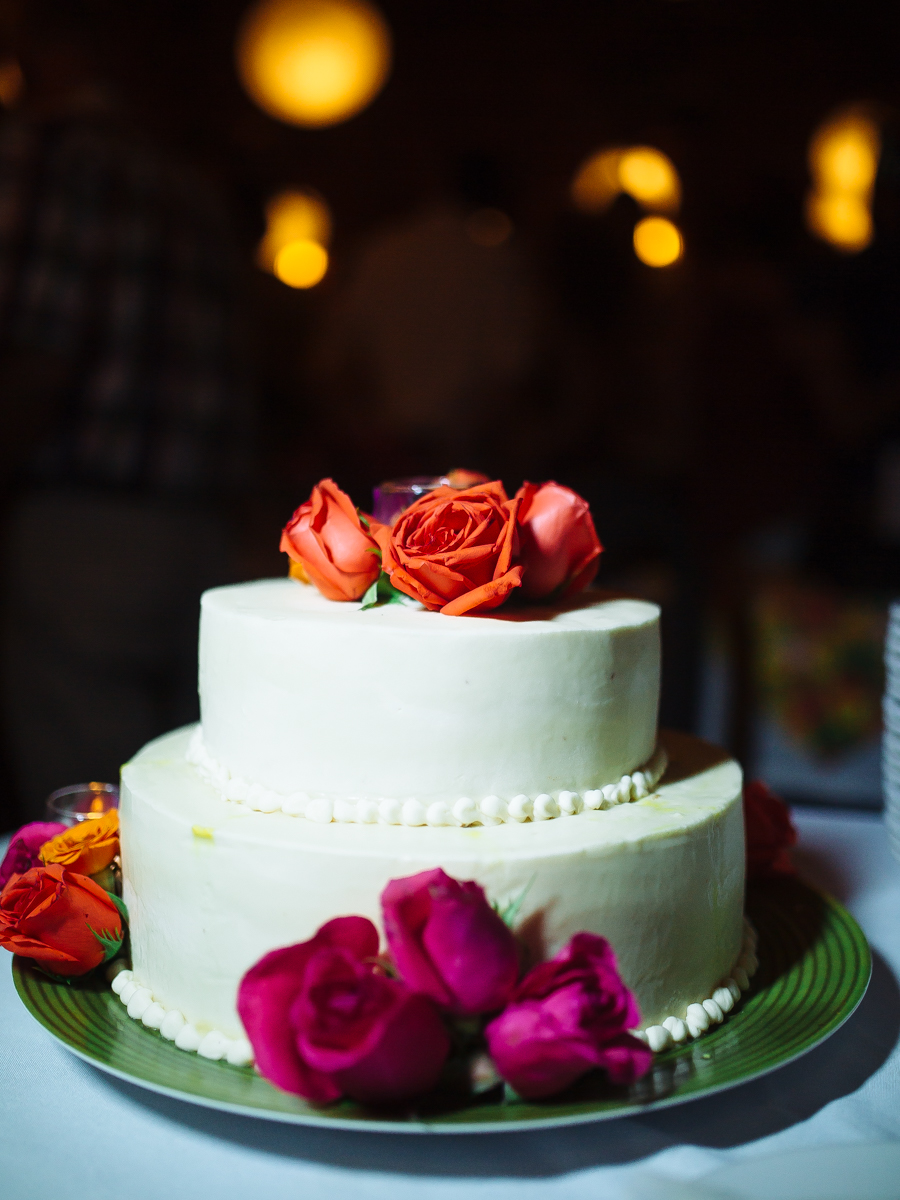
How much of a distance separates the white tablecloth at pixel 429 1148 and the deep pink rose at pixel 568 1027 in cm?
8

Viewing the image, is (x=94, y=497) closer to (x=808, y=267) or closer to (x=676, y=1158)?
(x=676, y=1158)

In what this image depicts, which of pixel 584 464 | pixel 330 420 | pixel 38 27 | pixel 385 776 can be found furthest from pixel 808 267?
pixel 385 776

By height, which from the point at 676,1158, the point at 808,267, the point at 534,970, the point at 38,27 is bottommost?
the point at 676,1158

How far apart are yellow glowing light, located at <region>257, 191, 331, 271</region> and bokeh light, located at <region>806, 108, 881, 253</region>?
2726mm

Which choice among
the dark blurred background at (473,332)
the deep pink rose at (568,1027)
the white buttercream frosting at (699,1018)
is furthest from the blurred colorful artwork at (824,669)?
the deep pink rose at (568,1027)

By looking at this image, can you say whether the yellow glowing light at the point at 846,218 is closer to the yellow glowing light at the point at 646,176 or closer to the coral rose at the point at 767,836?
the yellow glowing light at the point at 646,176

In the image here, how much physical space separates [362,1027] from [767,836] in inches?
27.6

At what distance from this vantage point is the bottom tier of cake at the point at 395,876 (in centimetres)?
88

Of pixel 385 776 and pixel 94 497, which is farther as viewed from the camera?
pixel 94 497

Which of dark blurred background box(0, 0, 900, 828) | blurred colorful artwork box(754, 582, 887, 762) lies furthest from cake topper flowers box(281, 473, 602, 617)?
blurred colorful artwork box(754, 582, 887, 762)

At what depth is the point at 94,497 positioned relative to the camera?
8.26 ft

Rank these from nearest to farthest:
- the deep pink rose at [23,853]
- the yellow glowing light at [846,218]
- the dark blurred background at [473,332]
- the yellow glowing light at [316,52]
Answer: the deep pink rose at [23,853] < the dark blurred background at [473,332] < the yellow glowing light at [316,52] < the yellow glowing light at [846,218]

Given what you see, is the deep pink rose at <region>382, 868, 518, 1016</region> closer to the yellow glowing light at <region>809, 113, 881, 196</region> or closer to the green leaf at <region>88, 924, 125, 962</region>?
the green leaf at <region>88, 924, 125, 962</region>

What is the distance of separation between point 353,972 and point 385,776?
0.22 metres
